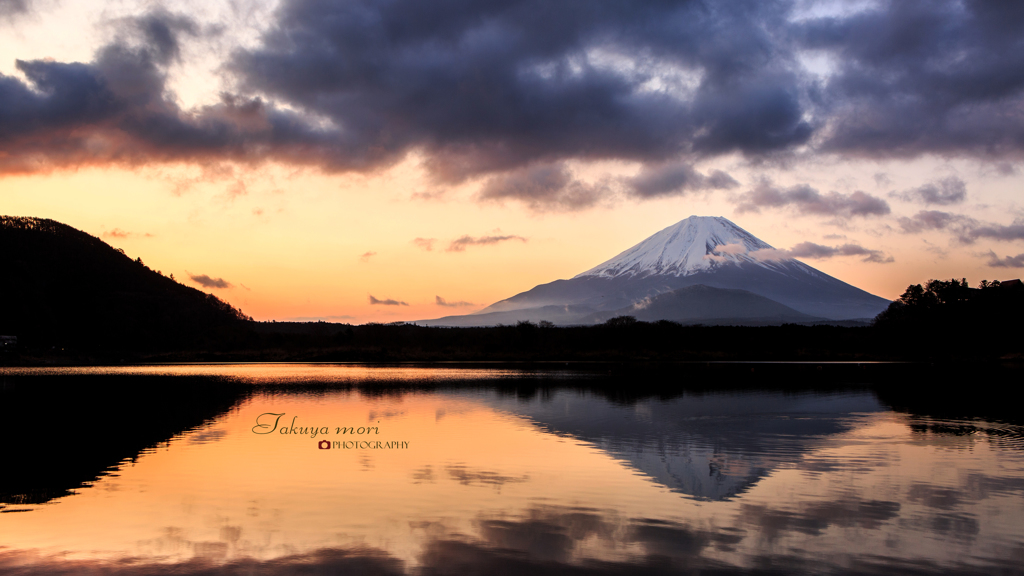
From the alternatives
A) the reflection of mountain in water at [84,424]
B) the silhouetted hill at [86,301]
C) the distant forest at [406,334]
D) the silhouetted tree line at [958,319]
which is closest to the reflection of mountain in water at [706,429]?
the reflection of mountain in water at [84,424]

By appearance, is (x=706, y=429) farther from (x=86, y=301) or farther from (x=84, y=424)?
(x=86, y=301)

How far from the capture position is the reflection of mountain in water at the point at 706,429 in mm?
16047

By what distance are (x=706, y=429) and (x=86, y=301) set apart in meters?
120

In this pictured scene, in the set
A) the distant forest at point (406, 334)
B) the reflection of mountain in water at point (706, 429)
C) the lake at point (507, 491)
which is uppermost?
the distant forest at point (406, 334)

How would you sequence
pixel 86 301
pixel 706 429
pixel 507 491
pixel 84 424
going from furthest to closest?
pixel 86 301 → pixel 84 424 → pixel 706 429 → pixel 507 491

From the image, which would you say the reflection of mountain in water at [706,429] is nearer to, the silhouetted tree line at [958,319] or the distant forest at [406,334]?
the distant forest at [406,334]

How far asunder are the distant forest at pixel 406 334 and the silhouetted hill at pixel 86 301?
0.21 meters

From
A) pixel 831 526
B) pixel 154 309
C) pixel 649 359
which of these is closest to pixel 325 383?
pixel 831 526

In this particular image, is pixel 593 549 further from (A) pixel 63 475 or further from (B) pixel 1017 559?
(A) pixel 63 475

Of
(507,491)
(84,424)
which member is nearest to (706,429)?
(507,491)

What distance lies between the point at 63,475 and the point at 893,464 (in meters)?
18.9

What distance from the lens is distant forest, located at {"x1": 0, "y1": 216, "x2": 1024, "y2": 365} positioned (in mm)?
88812

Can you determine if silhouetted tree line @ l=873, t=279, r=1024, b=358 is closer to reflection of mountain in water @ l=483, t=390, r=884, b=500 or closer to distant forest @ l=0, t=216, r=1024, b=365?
distant forest @ l=0, t=216, r=1024, b=365

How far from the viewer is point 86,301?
11638 centimetres
